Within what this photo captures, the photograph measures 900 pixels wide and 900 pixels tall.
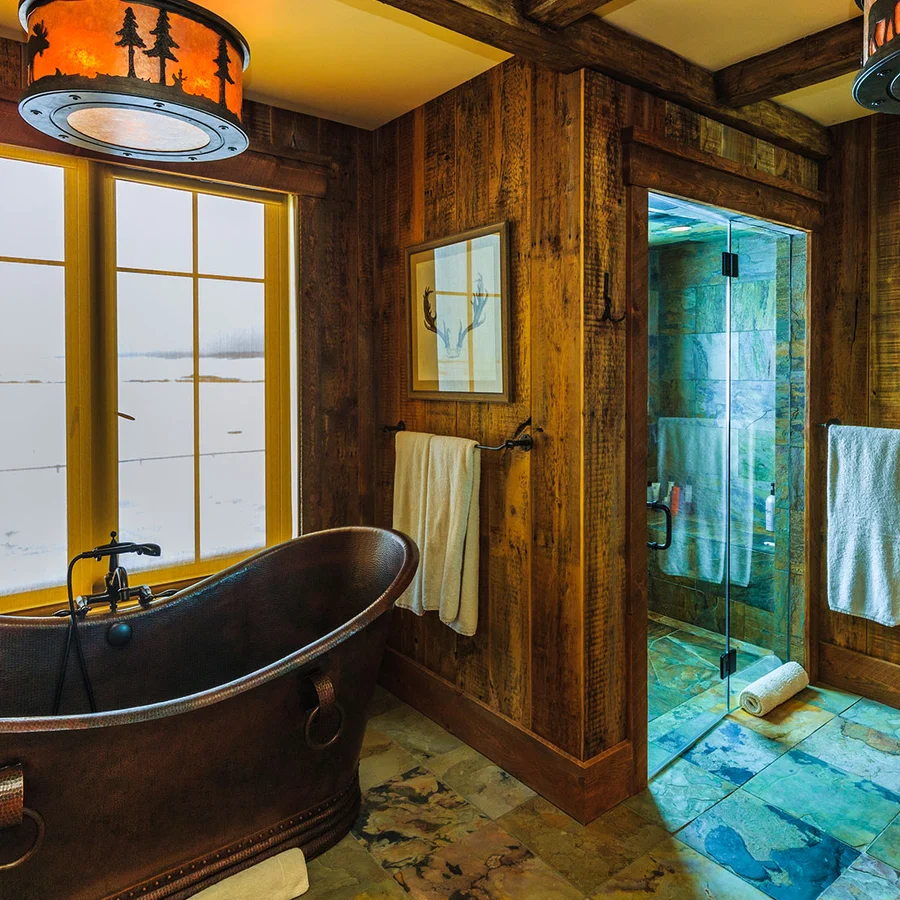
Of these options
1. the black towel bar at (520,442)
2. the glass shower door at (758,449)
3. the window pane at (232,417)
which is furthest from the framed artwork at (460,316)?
the glass shower door at (758,449)

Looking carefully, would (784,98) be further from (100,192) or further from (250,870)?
(250,870)

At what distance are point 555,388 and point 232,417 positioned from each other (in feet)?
4.22

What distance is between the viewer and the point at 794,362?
2.97 metres

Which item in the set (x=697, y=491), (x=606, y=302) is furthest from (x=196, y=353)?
(x=697, y=491)

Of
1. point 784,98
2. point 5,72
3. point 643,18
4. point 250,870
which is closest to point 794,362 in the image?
point 784,98

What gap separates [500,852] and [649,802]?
1.81 feet

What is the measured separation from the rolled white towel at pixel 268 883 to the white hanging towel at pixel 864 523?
7.52ft

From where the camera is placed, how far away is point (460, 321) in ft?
8.45

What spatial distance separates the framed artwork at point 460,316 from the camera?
7.89ft

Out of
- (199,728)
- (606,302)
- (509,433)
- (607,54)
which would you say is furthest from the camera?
(509,433)

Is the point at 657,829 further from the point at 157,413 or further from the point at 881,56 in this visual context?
the point at 157,413

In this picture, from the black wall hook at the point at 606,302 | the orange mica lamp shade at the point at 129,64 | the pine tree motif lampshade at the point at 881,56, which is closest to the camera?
the pine tree motif lampshade at the point at 881,56

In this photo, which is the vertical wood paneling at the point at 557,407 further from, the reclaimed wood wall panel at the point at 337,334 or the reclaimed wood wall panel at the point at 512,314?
the reclaimed wood wall panel at the point at 337,334

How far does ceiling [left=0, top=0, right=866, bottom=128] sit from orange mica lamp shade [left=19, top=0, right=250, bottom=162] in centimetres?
71
